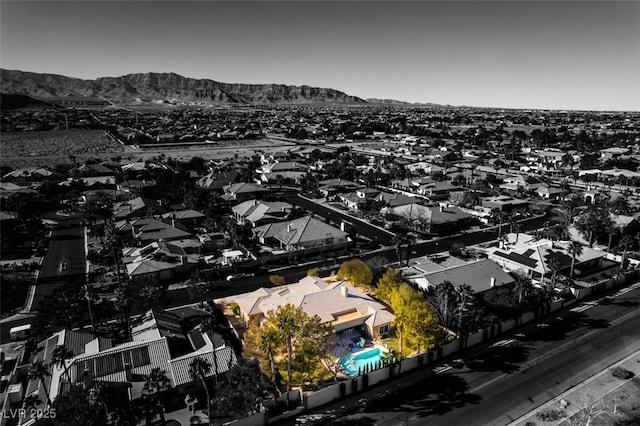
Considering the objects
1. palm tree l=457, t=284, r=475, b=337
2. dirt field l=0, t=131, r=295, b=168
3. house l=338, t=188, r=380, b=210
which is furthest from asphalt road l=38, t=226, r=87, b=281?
dirt field l=0, t=131, r=295, b=168

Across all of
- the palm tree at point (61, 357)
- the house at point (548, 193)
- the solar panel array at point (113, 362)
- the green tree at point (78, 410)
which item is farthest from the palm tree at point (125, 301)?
the house at point (548, 193)

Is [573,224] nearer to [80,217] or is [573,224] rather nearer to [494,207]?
[494,207]

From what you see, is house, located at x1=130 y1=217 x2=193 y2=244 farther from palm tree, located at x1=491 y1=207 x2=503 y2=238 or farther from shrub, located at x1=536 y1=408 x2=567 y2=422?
shrub, located at x1=536 y1=408 x2=567 y2=422

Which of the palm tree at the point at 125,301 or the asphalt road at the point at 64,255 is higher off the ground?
the palm tree at the point at 125,301

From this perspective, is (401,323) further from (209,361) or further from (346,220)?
(346,220)

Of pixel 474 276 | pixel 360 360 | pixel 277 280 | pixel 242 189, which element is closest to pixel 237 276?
pixel 277 280

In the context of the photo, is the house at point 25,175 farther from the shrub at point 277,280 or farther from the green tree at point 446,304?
the green tree at point 446,304
